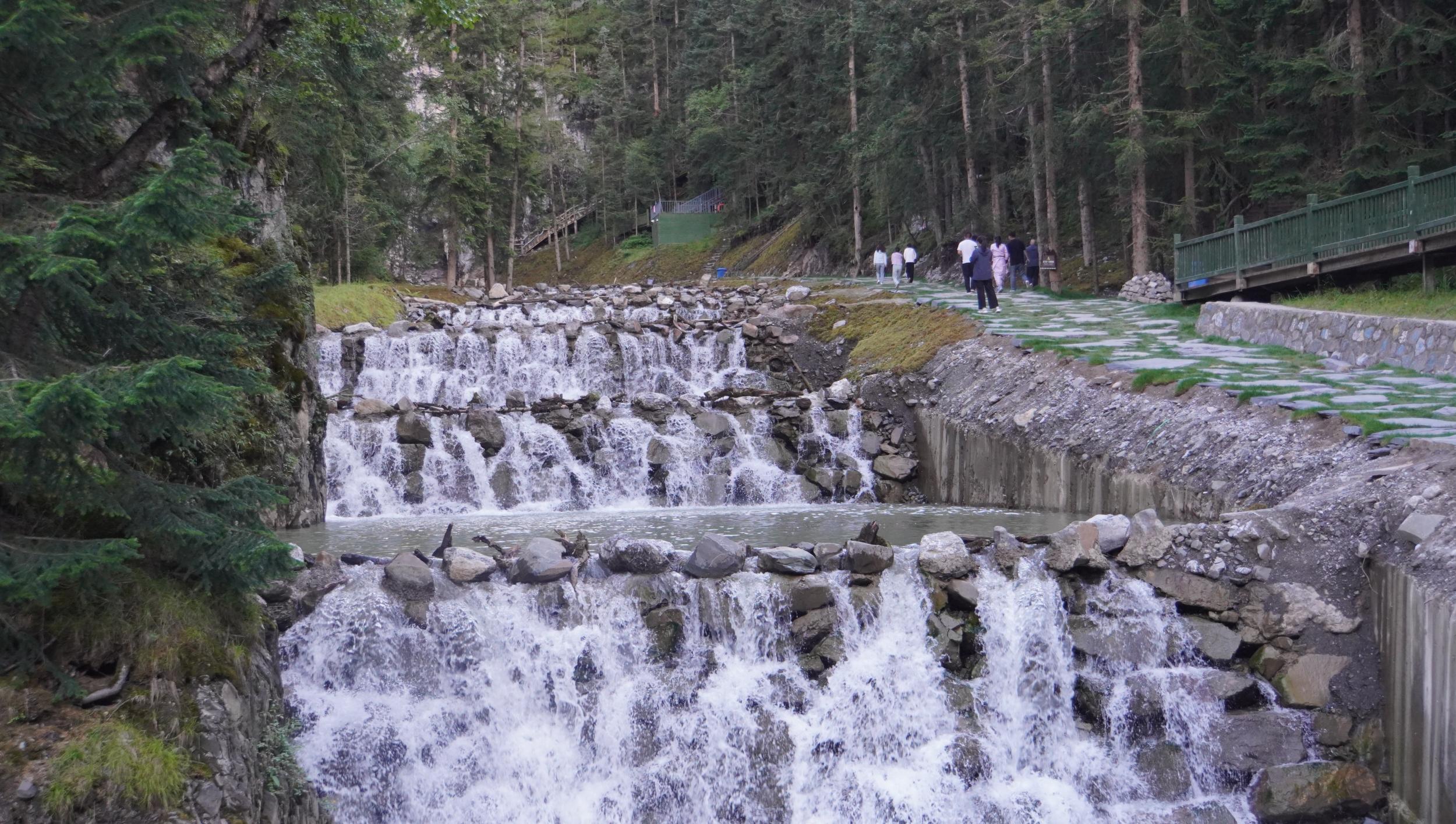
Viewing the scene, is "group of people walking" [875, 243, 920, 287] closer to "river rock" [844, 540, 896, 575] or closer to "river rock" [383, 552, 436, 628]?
"river rock" [844, 540, 896, 575]


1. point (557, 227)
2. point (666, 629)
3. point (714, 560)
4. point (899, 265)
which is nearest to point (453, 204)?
point (899, 265)

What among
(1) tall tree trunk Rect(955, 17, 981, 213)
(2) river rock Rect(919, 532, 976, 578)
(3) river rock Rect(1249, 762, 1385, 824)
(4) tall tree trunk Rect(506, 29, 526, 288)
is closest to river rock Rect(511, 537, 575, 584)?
(2) river rock Rect(919, 532, 976, 578)

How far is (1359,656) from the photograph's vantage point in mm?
8555

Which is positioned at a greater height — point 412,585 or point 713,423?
point 713,423

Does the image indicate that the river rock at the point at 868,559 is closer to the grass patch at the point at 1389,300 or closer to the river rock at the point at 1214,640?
the river rock at the point at 1214,640

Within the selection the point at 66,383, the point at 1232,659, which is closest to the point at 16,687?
the point at 66,383

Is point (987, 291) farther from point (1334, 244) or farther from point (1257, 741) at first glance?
point (1257, 741)

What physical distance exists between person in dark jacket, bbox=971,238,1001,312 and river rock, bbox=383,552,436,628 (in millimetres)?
14878

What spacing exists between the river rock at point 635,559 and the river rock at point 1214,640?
4.46 m

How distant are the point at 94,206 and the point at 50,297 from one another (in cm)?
56

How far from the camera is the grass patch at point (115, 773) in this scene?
18.1 ft

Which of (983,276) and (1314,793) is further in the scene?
(983,276)

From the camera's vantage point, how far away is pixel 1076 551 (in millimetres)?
9664

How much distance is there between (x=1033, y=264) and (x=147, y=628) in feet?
86.4
